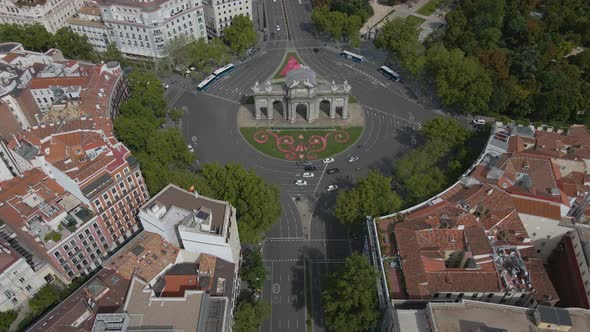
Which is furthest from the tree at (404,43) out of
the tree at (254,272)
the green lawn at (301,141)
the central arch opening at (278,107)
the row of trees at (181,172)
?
the tree at (254,272)

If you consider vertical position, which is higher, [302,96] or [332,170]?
[302,96]

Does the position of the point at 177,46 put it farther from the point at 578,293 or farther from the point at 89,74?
the point at 578,293

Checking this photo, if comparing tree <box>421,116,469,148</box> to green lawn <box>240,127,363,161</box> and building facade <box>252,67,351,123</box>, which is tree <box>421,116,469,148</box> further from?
building facade <box>252,67,351,123</box>

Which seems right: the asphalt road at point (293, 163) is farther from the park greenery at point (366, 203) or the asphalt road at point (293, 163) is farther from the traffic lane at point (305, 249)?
the park greenery at point (366, 203)

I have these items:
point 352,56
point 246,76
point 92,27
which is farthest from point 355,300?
point 92,27

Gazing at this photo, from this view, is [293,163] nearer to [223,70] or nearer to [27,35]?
[223,70]
